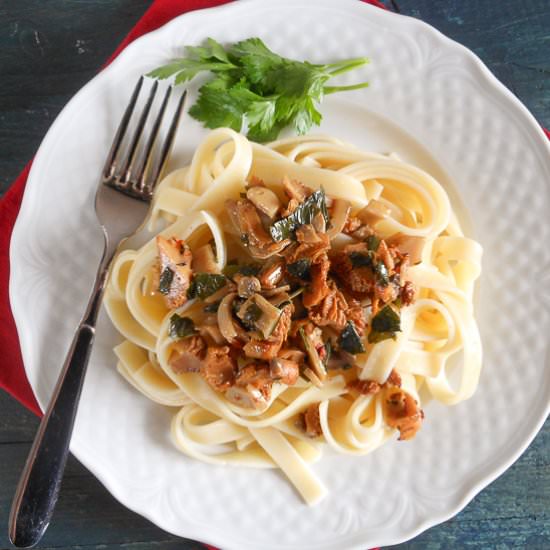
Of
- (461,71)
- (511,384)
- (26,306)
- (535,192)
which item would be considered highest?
(461,71)

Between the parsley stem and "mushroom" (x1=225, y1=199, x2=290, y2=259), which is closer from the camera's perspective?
A: "mushroom" (x1=225, y1=199, x2=290, y2=259)

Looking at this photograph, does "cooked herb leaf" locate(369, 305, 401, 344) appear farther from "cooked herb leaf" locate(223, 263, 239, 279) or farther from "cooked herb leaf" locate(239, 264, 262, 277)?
"cooked herb leaf" locate(223, 263, 239, 279)

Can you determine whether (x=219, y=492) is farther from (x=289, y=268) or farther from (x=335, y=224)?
(x=335, y=224)

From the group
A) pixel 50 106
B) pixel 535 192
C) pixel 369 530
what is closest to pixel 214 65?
pixel 50 106

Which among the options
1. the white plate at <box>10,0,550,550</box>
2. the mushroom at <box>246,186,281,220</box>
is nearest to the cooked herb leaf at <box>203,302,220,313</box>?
the mushroom at <box>246,186,281,220</box>

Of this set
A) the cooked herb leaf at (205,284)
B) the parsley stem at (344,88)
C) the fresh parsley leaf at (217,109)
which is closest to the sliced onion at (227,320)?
the cooked herb leaf at (205,284)

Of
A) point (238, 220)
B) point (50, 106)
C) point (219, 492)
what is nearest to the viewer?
point (238, 220)

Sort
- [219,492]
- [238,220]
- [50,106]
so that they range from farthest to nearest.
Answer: [50,106], [219,492], [238,220]
